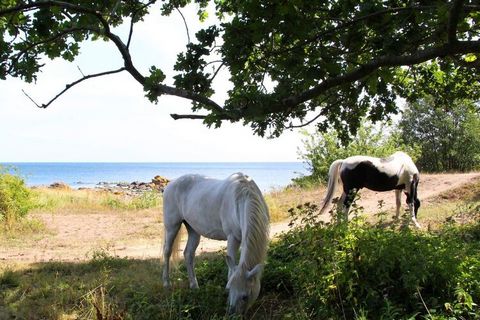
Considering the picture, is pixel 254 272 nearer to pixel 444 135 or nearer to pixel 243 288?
pixel 243 288

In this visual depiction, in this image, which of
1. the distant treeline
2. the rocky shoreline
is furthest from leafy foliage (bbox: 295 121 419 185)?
the rocky shoreline

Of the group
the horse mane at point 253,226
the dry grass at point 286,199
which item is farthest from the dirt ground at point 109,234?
the horse mane at point 253,226

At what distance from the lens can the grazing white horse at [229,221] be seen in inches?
186

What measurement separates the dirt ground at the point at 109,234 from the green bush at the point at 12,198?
32.1 inches

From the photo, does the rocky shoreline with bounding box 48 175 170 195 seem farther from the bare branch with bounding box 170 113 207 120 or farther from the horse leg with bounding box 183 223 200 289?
the bare branch with bounding box 170 113 207 120

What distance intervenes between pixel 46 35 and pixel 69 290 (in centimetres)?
351

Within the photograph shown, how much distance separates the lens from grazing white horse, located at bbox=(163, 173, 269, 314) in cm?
473

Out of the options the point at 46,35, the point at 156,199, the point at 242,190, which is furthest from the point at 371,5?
the point at 156,199

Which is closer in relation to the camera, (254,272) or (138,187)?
(254,272)

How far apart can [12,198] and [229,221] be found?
8843 millimetres

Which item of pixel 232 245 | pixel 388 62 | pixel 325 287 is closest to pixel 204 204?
pixel 232 245

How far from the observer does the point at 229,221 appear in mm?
5672

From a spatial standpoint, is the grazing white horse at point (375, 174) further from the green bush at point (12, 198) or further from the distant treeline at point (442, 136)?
the distant treeline at point (442, 136)

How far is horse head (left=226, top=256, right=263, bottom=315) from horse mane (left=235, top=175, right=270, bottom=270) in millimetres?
143
